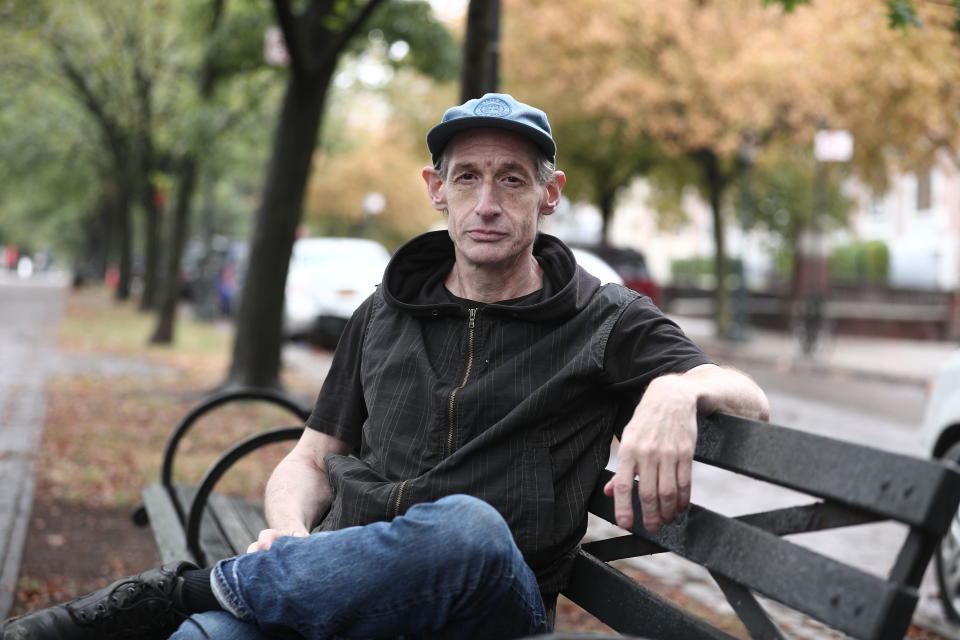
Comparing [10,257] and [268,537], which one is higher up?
[268,537]

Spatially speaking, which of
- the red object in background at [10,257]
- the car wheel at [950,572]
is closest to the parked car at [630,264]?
the car wheel at [950,572]

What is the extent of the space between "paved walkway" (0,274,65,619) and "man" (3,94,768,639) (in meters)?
2.12

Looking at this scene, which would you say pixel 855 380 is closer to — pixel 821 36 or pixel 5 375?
pixel 821 36

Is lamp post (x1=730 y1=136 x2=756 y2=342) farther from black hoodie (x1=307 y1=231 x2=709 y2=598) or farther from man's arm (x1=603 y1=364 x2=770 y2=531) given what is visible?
man's arm (x1=603 y1=364 x2=770 y2=531)

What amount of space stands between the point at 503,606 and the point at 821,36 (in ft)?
63.2

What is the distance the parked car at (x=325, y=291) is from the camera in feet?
58.1

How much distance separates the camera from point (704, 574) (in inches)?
241

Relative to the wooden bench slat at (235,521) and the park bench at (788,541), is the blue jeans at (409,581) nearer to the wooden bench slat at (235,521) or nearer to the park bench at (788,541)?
the park bench at (788,541)

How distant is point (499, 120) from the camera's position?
3.00m

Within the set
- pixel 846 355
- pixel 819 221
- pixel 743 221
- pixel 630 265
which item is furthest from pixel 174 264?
pixel 819 221

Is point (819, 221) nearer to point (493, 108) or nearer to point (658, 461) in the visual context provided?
point (493, 108)

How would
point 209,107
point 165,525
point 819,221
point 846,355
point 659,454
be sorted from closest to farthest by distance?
point 659,454, point 165,525, point 209,107, point 846,355, point 819,221

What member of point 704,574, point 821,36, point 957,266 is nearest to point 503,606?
point 704,574

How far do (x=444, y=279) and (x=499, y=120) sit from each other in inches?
20.0
